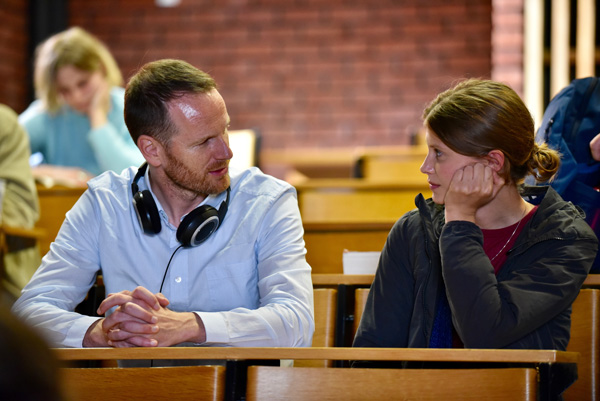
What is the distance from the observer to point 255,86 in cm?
598

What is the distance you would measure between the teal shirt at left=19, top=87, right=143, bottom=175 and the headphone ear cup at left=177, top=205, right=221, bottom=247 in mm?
1839

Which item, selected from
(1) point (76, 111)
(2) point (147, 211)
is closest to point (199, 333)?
(2) point (147, 211)

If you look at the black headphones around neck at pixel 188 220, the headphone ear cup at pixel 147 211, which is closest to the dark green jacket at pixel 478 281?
the black headphones around neck at pixel 188 220

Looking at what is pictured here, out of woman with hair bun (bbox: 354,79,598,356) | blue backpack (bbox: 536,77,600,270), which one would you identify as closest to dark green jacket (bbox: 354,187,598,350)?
woman with hair bun (bbox: 354,79,598,356)

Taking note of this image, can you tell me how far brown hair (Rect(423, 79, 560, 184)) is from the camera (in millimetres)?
1652

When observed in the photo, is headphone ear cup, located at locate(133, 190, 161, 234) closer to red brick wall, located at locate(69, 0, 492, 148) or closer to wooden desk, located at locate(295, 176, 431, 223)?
wooden desk, located at locate(295, 176, 431, 223)

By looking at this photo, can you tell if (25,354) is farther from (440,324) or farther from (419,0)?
(419,0)

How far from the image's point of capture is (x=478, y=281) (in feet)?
4.91

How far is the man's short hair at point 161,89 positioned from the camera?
1.88 meters

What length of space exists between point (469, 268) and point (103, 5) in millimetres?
5303

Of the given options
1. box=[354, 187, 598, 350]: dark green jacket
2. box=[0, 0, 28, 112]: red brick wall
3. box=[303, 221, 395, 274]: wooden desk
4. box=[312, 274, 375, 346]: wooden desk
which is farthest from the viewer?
box=[0, 0, 28, 112]: red brick wall

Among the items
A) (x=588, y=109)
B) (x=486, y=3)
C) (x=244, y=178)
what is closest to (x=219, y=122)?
(x=244, y=178)

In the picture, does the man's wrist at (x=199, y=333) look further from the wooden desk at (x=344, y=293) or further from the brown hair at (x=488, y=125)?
the brown hair at (x=488, y=125)

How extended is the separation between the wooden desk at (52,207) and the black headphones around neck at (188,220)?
144 centimetres
